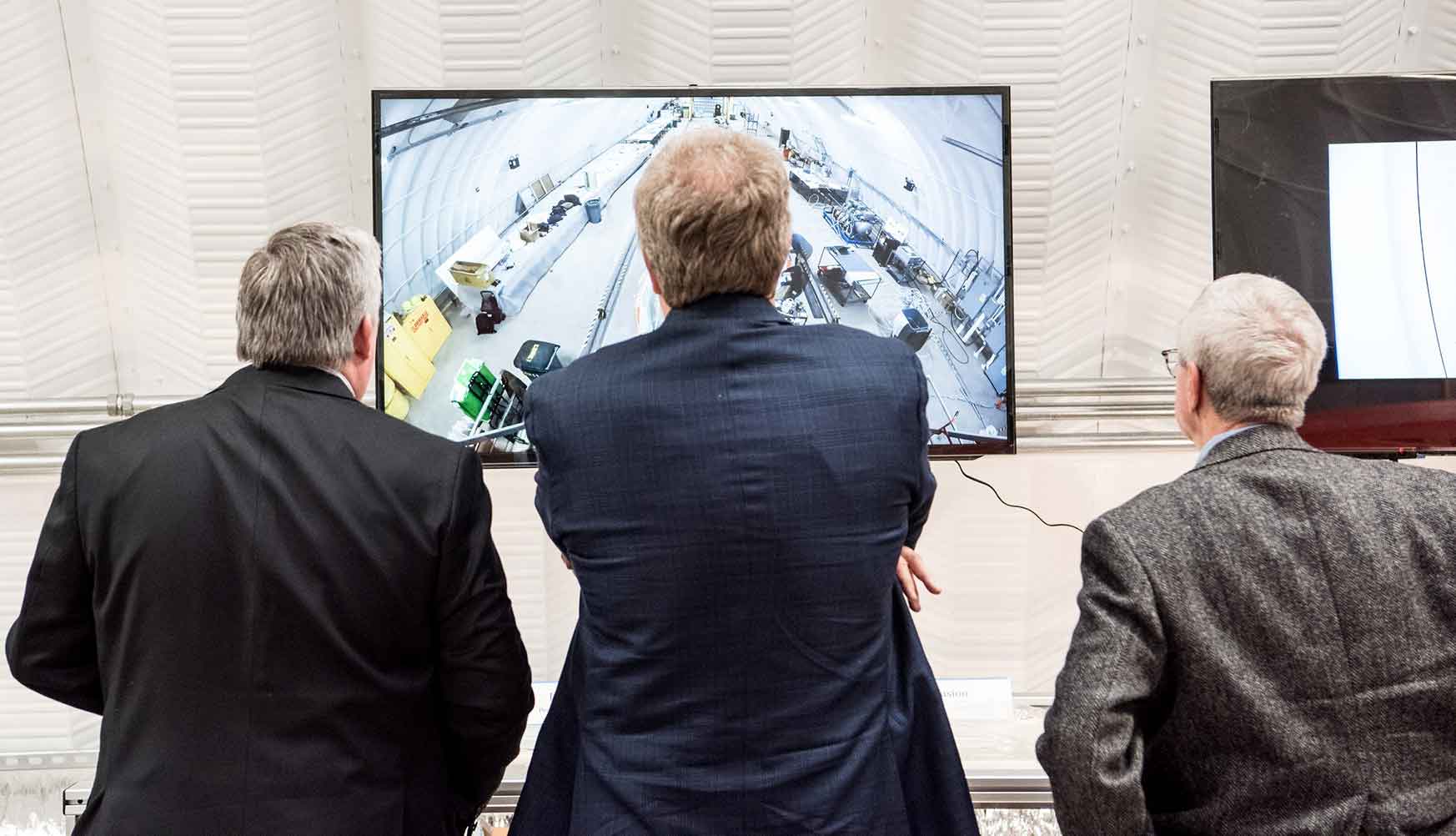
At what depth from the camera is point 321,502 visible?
156cm

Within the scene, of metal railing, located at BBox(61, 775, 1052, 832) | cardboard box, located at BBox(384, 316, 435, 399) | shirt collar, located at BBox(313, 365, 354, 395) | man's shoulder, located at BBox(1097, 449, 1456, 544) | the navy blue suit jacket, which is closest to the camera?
the navy blue suit jacket

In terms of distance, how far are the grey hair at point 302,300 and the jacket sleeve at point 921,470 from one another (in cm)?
80

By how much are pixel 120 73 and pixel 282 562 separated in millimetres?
1966

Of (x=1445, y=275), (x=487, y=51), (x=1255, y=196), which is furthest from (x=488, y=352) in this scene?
(x=1445, y=275)

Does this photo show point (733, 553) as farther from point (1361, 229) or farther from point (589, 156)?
point (1361, 229)

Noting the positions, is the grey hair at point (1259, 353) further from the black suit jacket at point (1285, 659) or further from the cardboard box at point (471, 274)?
the cardboard box at point (471, 274)

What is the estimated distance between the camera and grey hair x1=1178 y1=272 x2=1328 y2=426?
1.62m

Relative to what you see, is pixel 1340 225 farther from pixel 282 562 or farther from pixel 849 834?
pixel 282 562

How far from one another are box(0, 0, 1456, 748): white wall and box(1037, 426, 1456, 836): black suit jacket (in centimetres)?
155

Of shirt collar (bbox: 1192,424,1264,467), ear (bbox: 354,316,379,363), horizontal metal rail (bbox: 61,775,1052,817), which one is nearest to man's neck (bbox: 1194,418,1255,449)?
shirt collar (bbox: 1192,424,1264,467)

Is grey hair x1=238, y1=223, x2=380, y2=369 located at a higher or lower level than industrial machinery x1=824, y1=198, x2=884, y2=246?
lower

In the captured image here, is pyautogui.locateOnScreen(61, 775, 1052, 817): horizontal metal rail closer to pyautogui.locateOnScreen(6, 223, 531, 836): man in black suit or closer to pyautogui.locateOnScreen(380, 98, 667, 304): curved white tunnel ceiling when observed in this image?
pyautogui.locateOnScreen(6, 223, 531, 836): man in black suit

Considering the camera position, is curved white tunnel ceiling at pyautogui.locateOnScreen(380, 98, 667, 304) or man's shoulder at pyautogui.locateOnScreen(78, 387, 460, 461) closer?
man's shoulder at pyautogui.locateOnScreen(78, 387, 460, 461)

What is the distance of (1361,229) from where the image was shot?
8.57 feet
